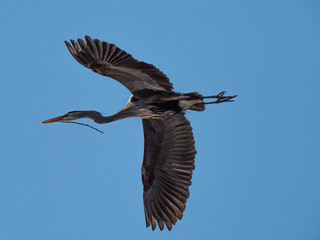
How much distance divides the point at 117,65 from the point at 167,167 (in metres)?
2.82

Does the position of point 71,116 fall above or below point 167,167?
above

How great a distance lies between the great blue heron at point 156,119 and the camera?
893 cm

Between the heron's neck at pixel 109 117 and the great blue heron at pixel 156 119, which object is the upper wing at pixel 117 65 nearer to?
the great blue heron at pixel 156 119

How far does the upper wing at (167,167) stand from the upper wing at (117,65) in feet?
3.58

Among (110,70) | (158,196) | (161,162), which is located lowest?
(158,196)

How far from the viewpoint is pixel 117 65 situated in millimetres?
8984

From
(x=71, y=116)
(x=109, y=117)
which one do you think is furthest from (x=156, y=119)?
(x=71, y=116)

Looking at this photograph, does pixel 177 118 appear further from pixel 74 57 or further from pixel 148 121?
pixel 74 57

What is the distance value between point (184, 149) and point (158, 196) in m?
1.14

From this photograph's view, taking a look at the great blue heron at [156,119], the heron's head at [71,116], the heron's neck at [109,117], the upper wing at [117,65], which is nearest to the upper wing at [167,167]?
the great blue heron at [156,119]

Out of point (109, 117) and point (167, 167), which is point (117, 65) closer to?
point (109, 117)

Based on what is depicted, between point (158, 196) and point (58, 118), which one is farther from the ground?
point (58, 118)

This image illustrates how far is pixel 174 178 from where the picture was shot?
10516 millimetres

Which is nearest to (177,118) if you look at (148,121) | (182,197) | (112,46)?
(148,121)
